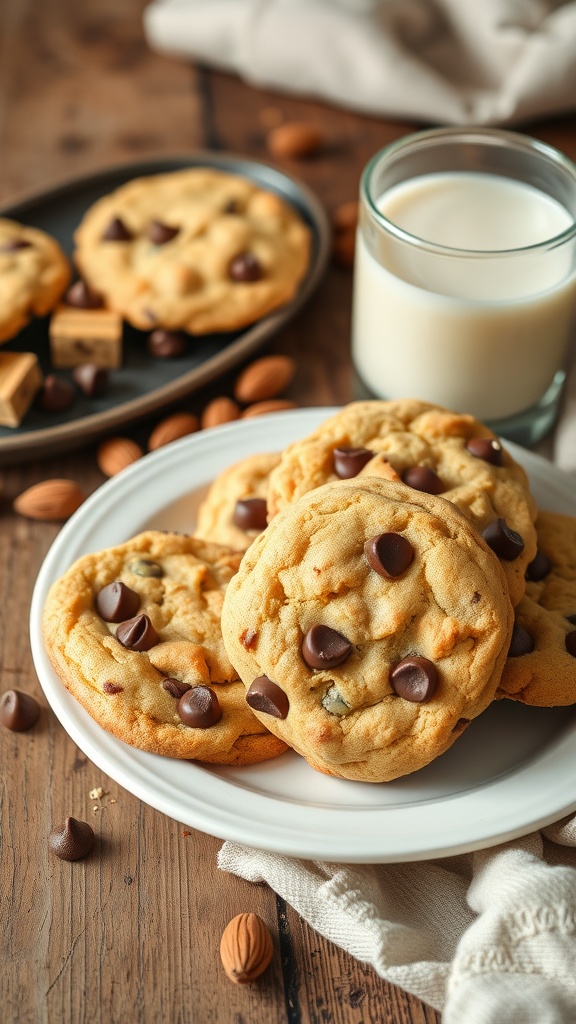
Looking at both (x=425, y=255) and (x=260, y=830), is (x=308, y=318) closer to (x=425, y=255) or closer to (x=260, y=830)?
(x=425, y=255)

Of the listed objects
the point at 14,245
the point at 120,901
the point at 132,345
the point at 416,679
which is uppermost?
the point at 416,679

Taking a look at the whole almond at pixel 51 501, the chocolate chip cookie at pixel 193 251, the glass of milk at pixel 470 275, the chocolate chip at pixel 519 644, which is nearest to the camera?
the chocolate chip at pixel 519 644

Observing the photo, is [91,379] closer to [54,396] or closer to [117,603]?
[54,396]

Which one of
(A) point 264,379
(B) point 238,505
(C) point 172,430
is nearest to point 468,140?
(A) point 264,379

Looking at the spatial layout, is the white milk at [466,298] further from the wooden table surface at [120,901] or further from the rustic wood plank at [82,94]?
the rustic wood plank at [82,94]

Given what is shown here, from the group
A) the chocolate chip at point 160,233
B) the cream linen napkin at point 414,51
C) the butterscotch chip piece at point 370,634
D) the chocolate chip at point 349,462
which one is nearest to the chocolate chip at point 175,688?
the butterscotch chip piece at point 370,634

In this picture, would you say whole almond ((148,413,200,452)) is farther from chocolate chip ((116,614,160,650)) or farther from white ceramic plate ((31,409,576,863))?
chocolate chip ((116,614,160,650))
